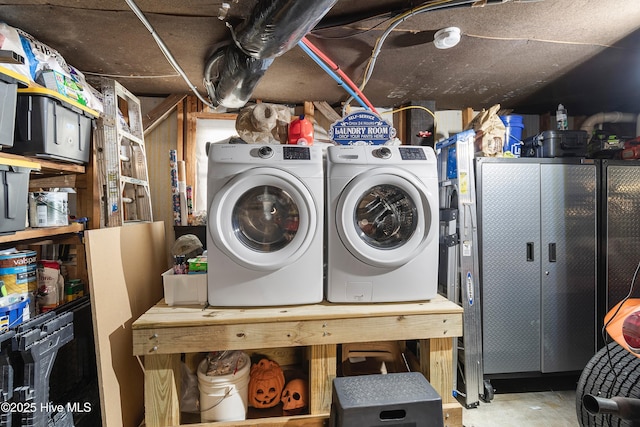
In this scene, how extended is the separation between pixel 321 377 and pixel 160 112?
2.67 metres

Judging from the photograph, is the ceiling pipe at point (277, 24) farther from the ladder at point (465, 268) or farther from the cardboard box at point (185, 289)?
the ladder at point (465, 268)

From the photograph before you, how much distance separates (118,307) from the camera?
1.66 m

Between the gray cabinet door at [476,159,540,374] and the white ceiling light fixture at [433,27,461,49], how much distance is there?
922 mm

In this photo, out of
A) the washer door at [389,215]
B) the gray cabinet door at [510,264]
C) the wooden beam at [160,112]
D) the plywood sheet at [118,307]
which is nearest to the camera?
the plywood sheet at [118,307]

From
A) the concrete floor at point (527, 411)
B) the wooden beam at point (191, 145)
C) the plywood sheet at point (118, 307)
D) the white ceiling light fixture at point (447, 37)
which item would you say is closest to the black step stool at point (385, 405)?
the concrete floor at point (527, 411)

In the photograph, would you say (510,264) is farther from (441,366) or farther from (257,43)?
(257,43)

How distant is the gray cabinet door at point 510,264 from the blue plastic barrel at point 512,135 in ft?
0.88

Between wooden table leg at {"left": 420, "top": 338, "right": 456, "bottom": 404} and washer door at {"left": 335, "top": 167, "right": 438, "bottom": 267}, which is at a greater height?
washer door at {"left": 335, "top": 167, "right": 438, "bottom": 267}

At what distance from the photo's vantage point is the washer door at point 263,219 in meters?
1.54

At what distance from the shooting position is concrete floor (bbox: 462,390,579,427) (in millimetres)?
2012

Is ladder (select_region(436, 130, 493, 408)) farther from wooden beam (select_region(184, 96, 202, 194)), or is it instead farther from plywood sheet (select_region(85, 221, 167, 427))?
wooden beam (select_region(184, 96, 202, 194))

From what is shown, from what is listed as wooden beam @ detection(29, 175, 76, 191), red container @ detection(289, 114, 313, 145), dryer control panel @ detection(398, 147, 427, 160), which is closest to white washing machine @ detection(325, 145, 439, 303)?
dryer control panel @ detection(398, 147, 427, 160)

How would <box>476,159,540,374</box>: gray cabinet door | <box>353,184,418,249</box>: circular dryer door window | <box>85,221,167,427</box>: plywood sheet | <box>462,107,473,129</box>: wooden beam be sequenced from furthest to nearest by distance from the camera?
<box>462,107,473,129</box>: wooden beam
<box>476,159,540,374</box>: gray cabinet door
<box>353,184,418,249</box>: circular dryer door window
<box>85,221,167,427</box>: plywood sheet

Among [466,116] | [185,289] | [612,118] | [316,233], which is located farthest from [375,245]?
[612,118]
